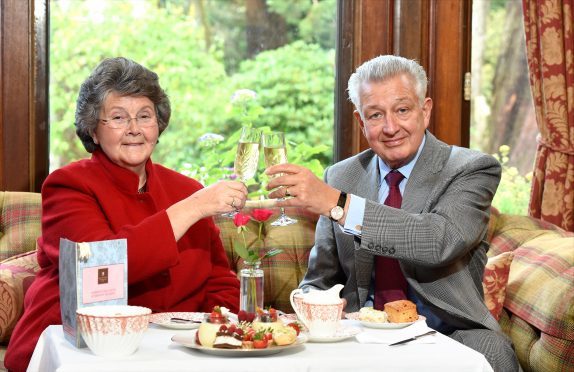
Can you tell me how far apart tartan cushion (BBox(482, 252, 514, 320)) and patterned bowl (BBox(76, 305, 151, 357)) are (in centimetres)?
164

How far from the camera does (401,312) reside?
217 centimetres

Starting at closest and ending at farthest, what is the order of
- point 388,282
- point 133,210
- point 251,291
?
point 251,291
point 133,210
point 388,282

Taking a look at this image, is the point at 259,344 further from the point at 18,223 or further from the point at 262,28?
the point at 262,28

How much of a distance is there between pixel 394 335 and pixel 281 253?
1375mm

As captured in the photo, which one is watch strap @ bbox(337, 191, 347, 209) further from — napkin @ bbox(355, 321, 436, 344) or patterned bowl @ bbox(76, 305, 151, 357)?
patterned bowl @ bbox(76, 305, 151, 357)

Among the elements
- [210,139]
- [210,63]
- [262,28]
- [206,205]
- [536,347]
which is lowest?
[536,347]

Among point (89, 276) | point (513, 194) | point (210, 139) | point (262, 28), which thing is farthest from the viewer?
point (513, 194)

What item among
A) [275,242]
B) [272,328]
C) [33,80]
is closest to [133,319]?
[272,328]

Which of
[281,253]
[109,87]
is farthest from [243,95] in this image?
[109,87]

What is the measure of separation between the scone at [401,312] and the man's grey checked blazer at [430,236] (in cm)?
26

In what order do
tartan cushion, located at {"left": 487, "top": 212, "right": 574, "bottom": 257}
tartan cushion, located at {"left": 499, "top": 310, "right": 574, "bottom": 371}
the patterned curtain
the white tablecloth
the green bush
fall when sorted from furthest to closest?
the green bush
the patterned curtain
tartan cushion, located at {"left": 487, "top": 212, "right": 574, "bottom": 257}
tartan cushion, located at {"left": 499, "top": 310, "right": 574, "bottom": 371}
the white tablecloth

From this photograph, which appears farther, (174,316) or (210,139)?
(210,139)

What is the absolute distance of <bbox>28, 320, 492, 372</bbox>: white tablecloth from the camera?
1771mm

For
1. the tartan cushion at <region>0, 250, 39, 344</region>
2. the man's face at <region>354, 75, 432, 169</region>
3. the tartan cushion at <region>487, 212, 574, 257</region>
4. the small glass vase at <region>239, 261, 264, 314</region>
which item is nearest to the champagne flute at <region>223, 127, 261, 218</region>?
the small glass vase at <region>239, 261, 264, 314</region>
